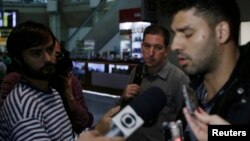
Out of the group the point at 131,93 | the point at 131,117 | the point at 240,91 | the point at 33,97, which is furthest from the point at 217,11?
→ the point at 131,93

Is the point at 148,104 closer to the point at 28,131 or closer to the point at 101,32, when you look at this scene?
the point at 28,131

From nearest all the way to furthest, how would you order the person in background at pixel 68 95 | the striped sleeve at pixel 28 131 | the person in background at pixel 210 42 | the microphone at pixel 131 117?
1. the microphone at pixel 131 117
2. the person in background at pixel 210 42
3. the striped sleeve at pixel 28 131
4. the person in background at pixel 68 95

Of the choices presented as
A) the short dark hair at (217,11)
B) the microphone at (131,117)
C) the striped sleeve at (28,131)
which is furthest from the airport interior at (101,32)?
the microphone at (131,117)

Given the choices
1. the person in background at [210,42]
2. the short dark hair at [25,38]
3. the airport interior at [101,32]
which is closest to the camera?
the person in background at [210,42]

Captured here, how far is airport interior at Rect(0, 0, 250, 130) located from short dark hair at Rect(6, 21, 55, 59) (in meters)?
2.40

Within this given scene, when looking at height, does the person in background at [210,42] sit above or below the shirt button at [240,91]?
above

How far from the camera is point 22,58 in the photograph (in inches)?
89.9

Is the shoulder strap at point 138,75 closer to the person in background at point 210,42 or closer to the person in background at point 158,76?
the person in background at point 158,76

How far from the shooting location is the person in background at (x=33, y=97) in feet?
6.34

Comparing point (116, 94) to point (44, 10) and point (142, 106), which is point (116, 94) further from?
point (44, 10)

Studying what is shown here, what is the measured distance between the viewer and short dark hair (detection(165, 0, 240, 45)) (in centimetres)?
172

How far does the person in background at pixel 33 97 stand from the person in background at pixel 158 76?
0.89 meters

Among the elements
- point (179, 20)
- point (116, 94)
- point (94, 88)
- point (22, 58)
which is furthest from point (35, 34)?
point (94, 88)

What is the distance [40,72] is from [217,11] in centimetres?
108
